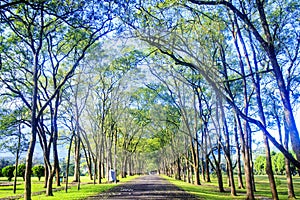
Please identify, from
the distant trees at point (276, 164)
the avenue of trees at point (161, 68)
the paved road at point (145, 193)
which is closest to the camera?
the avenue of trees at point (161, 68)

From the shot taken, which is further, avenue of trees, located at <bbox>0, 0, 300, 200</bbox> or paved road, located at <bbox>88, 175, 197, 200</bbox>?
paved road, located at <bbox>88, 175, 197, 200</bbox>

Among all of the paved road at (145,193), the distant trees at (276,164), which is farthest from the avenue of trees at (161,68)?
the distant trees at (276,164)

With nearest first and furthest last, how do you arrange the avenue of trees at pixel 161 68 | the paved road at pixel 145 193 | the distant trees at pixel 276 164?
the avenue of trees at pixel 161 68 < the paved road at pixel 145 193 < the distant trees at pixel 276 164

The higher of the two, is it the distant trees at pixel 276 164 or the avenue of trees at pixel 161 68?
the avenue of trees at pixel 161 68

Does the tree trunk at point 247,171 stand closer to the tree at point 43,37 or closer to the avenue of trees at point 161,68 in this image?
the avenue of trees at point 161,68

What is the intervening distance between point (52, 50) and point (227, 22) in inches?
439

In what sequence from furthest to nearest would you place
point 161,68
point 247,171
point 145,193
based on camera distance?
1. point 161,68
2. point 145,193
3. point 247,171

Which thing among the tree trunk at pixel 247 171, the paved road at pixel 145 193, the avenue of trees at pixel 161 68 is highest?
the avenue of trees at pixel 161 68

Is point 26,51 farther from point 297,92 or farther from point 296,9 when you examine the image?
point 297,92

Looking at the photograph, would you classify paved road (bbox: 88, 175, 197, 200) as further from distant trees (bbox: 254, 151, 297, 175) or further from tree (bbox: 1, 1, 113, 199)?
distant trees (bbox: 254, 151, 297, 175)

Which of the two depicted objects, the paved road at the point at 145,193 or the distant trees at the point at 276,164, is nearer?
the paved road at the point at 145,193

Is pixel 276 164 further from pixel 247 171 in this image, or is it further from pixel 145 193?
pixel 247 171

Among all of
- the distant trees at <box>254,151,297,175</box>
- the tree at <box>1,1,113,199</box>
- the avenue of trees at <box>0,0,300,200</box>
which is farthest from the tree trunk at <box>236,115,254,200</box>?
the distant trees at <box>254,151,297,175</box>

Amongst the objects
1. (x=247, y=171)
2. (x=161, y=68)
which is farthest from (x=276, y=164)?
(x=247, y=171)
